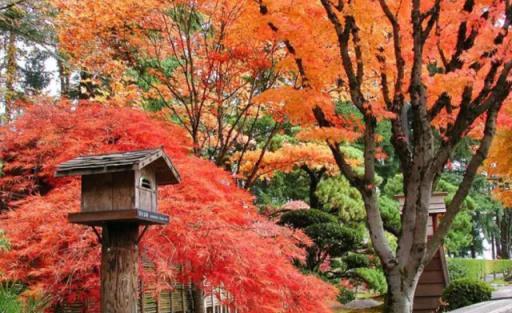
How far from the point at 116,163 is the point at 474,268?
59.8 feet

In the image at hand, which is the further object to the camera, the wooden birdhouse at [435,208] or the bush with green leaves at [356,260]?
the bush with green leaves at [356,260]

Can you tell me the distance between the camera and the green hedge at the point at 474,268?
17.0m

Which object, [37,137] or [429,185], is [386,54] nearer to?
[429,185]

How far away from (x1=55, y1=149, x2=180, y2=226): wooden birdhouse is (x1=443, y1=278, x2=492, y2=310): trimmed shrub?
24.4ft

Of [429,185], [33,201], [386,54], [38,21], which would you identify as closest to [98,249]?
[33,201]

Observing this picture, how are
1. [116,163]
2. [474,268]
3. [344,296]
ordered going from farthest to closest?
[474,268], [344,296], [116,163]

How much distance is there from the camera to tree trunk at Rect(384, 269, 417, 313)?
228 inches

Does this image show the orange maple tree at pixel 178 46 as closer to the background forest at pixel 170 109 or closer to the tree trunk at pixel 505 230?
the background forest at pixel 170 109

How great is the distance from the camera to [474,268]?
63.0ft

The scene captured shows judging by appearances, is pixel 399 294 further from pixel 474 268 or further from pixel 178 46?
pixel 474 268

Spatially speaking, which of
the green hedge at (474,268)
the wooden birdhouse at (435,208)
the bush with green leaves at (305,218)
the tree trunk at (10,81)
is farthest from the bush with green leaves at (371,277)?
the tree trunk at (10,81)

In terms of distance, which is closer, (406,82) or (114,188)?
(114,188)

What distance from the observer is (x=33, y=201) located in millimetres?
6266

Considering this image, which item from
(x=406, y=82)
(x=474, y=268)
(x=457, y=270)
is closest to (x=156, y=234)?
(x=406, y=82)
